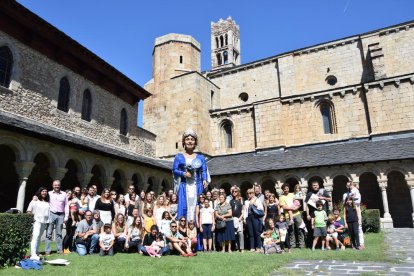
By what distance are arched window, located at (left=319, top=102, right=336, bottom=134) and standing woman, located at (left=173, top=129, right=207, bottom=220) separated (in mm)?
17430

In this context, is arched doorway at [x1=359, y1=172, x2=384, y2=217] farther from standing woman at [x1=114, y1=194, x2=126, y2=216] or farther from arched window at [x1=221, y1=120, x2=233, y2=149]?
standing woman at [x1=114, y1=194, x2=126, y2=216]

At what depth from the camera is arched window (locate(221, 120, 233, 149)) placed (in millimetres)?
26094

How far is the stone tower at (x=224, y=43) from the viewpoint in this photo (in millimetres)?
46031

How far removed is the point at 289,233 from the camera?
867 cm

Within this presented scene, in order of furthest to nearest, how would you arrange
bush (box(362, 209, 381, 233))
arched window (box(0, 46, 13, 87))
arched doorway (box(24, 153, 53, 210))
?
arched doorway (box(24, 153, 53, 210)) → bush (box(362, 209, 381, 233)) → arched window (box(0, 46, 13, 87))

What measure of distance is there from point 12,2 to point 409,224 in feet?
75.0

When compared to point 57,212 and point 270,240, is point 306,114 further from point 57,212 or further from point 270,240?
point 57,212

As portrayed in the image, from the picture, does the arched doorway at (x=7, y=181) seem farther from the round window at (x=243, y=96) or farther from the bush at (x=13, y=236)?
the round window at (x=243, y=96)

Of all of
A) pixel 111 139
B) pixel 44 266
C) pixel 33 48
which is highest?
pixel 33 48

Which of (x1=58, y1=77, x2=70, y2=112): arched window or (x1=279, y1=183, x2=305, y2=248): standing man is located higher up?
(x1=58, y1=77, x2=70, y2=112): arched window

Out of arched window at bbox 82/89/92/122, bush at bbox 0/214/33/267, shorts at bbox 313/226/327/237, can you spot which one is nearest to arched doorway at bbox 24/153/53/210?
arched window at bbox 82/89/92/122

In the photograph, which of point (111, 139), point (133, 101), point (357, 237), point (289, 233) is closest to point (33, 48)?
point (111, 139)

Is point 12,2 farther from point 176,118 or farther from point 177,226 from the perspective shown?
point 176,118

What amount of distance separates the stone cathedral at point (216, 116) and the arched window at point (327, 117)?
A: 0.33 ft
